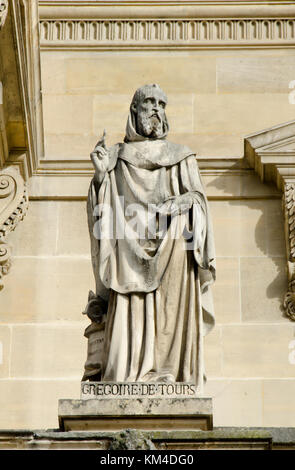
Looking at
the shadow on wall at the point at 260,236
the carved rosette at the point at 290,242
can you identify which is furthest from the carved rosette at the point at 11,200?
the carved rosette at the point at 290,242

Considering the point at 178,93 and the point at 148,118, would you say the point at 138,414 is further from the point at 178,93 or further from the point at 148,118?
the point at 178,93

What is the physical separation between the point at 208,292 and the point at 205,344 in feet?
7.51

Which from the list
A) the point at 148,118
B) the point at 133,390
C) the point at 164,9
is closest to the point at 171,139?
the point at 164,9

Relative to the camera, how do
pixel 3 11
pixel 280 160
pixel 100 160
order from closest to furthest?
pixel 100 160, pixel 3 11, pixel 280 160

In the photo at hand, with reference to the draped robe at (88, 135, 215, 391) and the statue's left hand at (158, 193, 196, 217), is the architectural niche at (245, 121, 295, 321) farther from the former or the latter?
the statue's left hand at (158, 193, 196, 217)

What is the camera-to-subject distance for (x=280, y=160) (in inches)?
538

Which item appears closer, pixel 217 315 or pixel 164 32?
pixel 217 315

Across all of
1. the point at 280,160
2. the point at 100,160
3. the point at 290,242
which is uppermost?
the point at 280,160

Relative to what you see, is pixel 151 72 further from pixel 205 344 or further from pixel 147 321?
pixel 147 321

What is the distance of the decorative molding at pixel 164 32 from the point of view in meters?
14.6

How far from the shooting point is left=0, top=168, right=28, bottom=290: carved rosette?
13.7 meters

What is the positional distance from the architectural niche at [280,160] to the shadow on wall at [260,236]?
0.12 metres

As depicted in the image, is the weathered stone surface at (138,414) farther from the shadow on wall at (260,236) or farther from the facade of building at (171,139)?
the shadow on wall at (260,236)

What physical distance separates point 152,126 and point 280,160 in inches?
103
